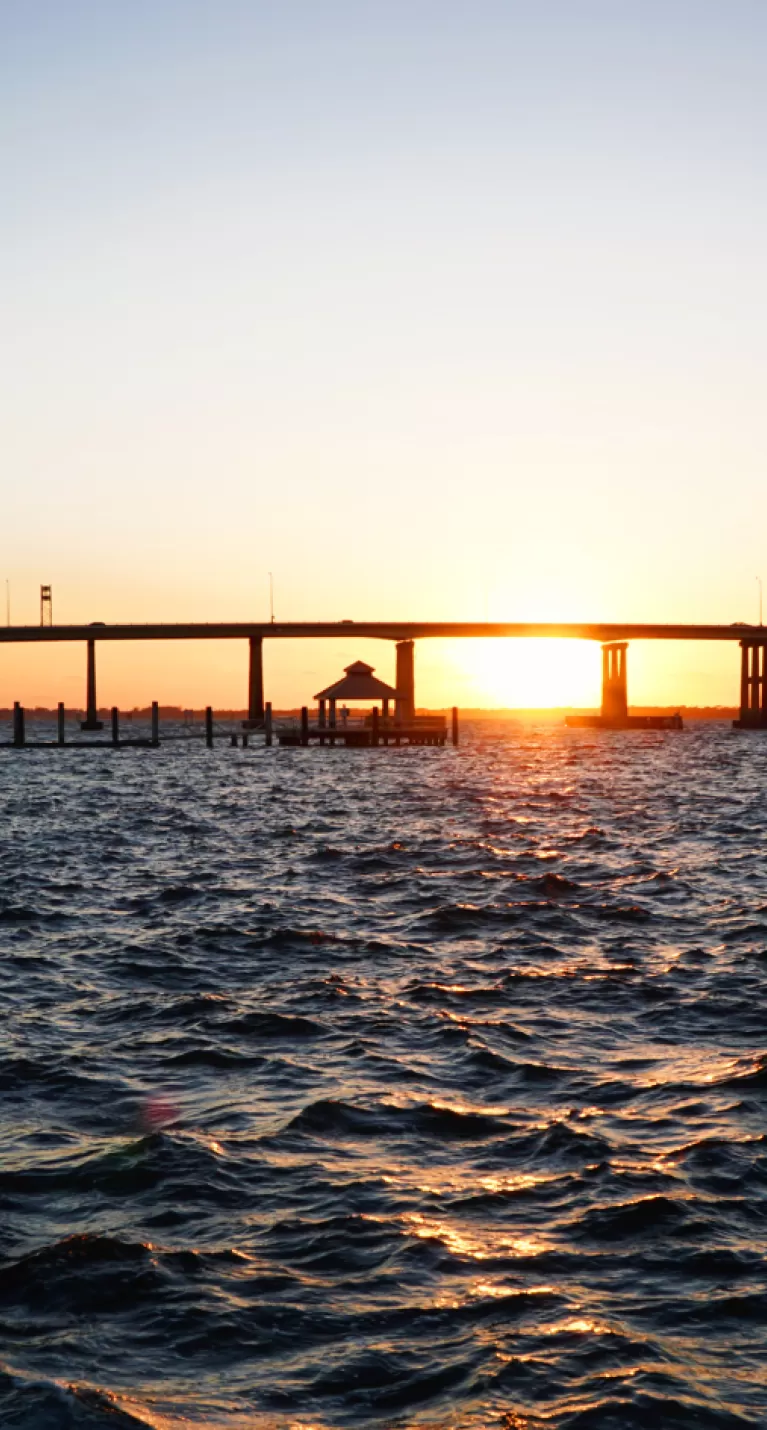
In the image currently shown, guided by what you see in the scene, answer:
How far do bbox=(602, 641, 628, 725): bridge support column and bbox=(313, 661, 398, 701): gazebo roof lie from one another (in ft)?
209

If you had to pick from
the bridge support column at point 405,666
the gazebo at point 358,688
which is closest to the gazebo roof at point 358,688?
the gazebo at point 358,688

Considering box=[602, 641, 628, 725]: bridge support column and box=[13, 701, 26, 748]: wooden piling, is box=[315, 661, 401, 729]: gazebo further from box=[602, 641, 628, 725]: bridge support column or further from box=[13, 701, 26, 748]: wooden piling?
box=[602, 641, 628, 725]: bridge support column

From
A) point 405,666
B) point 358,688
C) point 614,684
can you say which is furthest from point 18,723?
point 614,684

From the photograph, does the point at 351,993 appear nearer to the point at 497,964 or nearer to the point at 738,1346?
the point at 497,964

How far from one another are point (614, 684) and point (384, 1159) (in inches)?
6354

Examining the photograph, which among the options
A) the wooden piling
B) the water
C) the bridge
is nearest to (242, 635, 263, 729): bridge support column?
the bridge

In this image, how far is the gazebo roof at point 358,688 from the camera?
319 feet

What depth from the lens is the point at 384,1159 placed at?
10047mm

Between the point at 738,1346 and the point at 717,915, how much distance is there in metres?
15.0

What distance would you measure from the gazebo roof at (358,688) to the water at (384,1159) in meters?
72.5

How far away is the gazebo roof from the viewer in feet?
319

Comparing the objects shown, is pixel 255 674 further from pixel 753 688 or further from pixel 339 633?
pixel 753 688

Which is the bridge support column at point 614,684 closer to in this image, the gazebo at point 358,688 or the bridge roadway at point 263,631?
the bridge roadway at point 263,631

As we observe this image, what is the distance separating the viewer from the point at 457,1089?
11742mm
